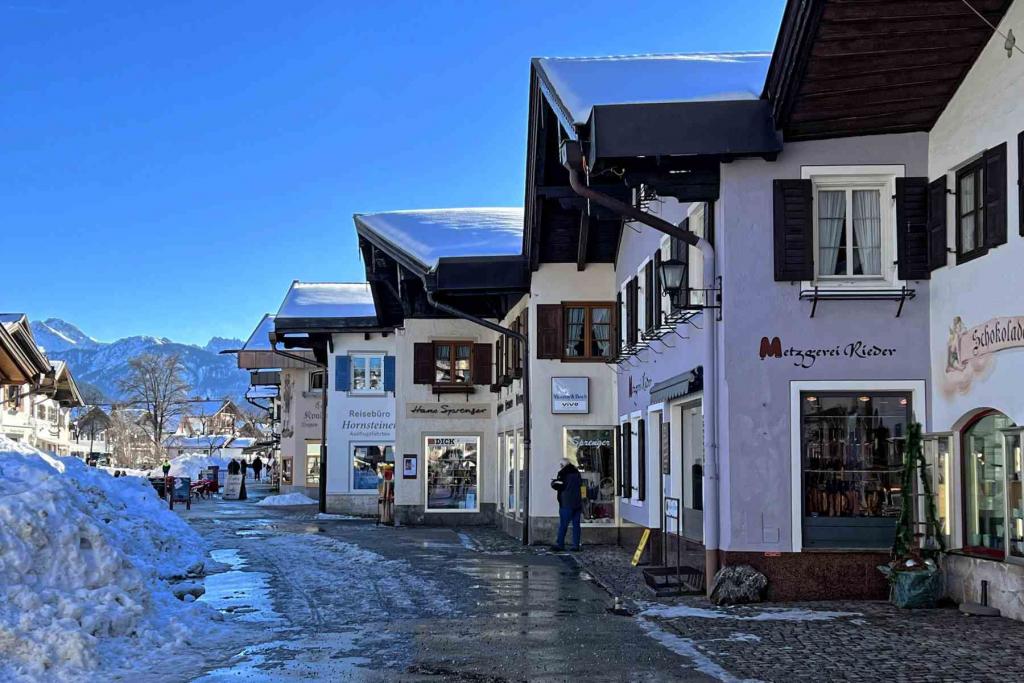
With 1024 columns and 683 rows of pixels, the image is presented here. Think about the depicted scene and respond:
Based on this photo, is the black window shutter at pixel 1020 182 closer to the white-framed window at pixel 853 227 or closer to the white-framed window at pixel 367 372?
the white-framed window at pixel 853 227

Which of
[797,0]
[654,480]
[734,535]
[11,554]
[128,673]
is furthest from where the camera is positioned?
[654,480]

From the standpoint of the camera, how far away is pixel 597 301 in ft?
81.5

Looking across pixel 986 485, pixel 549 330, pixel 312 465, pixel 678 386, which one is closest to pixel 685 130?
pixel 678 386

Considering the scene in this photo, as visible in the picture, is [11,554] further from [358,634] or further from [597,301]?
[597,301]

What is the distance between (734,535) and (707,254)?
133 inches

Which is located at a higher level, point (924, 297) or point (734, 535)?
point (924, 297)

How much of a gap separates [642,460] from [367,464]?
19.6 metres

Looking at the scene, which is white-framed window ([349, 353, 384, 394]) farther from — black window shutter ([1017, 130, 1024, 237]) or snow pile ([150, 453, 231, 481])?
snow pile ([150, 453, 231, 481])

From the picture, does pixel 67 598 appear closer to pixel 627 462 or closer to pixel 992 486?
pixel 992 486

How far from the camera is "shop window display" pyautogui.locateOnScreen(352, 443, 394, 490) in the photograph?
3931 centimetres

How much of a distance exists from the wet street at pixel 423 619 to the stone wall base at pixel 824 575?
207 cm

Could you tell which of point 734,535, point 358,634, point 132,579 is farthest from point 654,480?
point 132,579

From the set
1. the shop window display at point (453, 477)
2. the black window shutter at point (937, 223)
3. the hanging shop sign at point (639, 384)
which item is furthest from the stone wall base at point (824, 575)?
the shop window display at point (453, 477)

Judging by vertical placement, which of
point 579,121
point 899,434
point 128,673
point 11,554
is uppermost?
point 579,121
